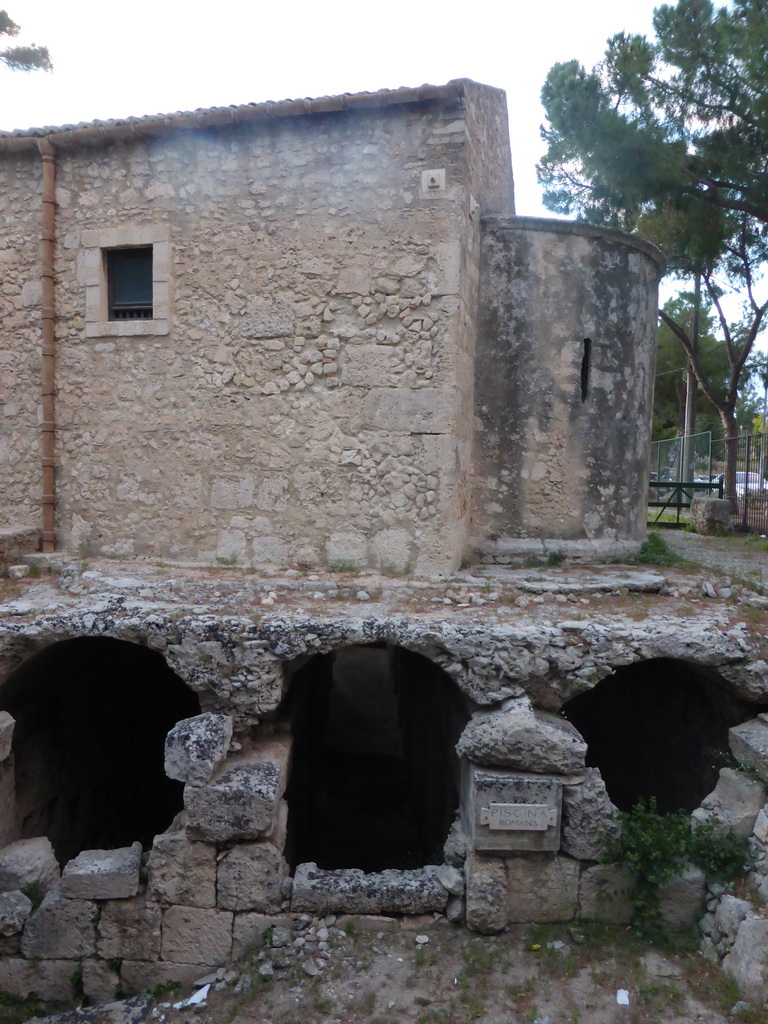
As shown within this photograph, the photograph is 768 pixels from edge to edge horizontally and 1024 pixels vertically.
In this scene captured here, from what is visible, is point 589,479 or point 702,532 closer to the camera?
point 589,479

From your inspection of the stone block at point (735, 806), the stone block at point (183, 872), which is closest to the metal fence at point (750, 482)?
the stone block at point (735, 806)

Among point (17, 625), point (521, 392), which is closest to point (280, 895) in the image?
point (17, 625)

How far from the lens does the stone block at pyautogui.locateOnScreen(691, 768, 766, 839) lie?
15.8ft

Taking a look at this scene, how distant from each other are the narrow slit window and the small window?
191 inches

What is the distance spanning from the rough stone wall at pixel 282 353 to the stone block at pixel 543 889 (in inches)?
112

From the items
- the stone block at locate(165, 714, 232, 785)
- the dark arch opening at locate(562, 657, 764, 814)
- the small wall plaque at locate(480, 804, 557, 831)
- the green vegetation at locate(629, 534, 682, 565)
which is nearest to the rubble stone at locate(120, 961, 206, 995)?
the stone block at locate(165, 714, 232, 785)

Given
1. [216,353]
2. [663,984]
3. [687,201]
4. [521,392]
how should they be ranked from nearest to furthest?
[663,984]
[216,353]
[521,392]
[687,201]

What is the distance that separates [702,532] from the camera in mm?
12344

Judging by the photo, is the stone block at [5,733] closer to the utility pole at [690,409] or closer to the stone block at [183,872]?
the stone block at [183,872]

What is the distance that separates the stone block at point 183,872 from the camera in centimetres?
484

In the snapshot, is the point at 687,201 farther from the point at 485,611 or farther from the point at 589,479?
the point at 485,611

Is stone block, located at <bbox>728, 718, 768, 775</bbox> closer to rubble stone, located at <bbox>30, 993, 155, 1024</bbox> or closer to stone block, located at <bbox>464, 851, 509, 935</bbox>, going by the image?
stone block, located at <bbox>464, 851, 509, 935</bbox>

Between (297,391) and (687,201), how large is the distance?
8914mm

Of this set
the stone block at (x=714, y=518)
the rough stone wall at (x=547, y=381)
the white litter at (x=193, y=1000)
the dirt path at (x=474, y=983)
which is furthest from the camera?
the stone block at (x=714, y=518)
